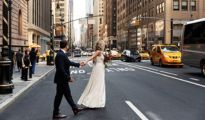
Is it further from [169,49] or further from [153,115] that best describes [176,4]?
[153,115]

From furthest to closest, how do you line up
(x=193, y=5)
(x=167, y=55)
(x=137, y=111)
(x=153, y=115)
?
(x=193, y=5) → (x=167, y=55) → (x=137, y=111) → (x=153, y=115)

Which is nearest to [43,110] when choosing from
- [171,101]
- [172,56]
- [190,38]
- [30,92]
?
[171,101]

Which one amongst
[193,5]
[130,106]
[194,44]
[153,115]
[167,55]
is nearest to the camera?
[153,115]

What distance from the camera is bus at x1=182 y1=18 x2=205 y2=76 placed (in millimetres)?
22344

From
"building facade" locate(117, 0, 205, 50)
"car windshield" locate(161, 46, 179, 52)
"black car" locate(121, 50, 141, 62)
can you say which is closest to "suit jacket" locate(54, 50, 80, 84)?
"car windshield" locate(161, 46, 179, 52)

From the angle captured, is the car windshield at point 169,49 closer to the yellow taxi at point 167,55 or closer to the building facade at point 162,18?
the yellow taxi at point 167,55

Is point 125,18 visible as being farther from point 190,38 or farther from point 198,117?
point 198,117

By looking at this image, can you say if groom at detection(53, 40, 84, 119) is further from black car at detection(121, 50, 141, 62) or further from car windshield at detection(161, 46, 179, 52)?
black car at detection(121, 50, 141, 62)

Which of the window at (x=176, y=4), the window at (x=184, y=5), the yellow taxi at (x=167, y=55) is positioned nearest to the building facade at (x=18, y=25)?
the yellow taxi at (x=167, y=55)

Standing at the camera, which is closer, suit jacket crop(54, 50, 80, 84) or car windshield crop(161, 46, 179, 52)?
suit jacket crop(54, 50, 80, 84)

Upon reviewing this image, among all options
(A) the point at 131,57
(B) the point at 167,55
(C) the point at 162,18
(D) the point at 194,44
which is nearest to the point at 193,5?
(C) the point at 162,18

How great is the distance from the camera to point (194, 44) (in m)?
23.4

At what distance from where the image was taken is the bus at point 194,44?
22344 mm

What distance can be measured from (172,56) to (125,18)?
98.1 metres
